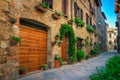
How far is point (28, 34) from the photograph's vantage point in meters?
8.38

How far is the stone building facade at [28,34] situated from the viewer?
6.20 m

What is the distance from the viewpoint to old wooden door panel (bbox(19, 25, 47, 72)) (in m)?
7.97

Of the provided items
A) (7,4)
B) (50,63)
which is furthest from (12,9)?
(50,63)

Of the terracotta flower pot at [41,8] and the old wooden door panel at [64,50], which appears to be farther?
the old wooden door panel at [64,50]

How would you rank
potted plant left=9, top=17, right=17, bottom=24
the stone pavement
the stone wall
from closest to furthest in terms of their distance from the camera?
the stone wall, potted plant left=9, top=17, right=17, bottom=24, the stone pavement

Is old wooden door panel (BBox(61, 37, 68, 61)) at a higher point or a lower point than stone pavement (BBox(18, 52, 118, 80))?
higher

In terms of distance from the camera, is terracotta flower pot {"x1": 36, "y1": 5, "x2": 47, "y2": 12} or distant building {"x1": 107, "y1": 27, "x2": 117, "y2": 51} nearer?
terracotta flower pot {"x1": 36, "y1": 5, "x2": 47, "y2": 12}

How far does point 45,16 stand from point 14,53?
130 inches

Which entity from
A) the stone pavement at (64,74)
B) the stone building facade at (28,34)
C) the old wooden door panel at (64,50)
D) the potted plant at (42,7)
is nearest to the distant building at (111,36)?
the stone building facade at (28,34)

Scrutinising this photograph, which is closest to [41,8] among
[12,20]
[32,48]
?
[32,48]

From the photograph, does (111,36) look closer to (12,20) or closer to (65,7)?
(65,7)

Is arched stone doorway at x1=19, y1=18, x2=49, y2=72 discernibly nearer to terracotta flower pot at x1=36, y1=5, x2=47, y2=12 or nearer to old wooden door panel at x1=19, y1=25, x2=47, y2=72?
old wooden door panel at x1=19, y1=25, x2=47, y2=72

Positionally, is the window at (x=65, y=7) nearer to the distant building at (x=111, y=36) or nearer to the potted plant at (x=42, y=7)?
the potted plant at (x=42, y=7)

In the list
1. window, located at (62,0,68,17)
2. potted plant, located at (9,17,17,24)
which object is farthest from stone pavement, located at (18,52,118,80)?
window, located at (62,0,68,17)
